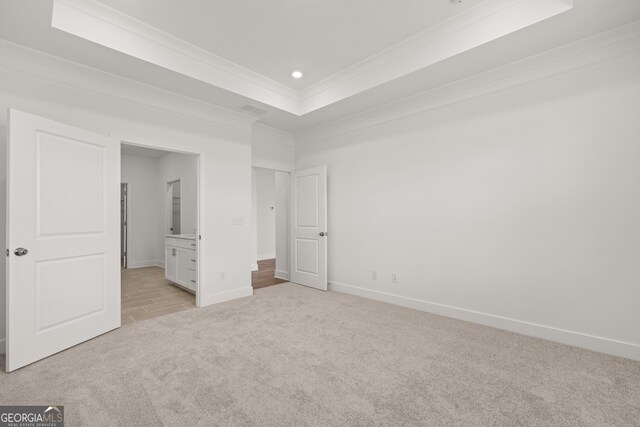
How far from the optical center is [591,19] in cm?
241

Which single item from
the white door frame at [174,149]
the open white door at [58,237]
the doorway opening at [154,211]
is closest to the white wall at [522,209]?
the white door frame at [174,149]

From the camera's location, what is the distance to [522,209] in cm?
304

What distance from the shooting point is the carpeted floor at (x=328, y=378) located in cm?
177

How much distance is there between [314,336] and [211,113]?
3240 mm

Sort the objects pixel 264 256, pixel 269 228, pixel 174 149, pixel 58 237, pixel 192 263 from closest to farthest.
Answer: pixel 58 237 → pixel 174 149 → pixel 192 263 → pixel 264 256 → pixel 269 228

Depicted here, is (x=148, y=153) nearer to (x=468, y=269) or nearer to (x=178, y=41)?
(x=178, y=41)

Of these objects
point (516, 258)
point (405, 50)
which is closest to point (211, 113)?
point (405, 50)

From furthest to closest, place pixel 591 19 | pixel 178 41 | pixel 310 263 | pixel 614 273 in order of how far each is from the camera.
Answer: pixel 310 263, pixel 178 41, pixel 614 273, pixel 591 19

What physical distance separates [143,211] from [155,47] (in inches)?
224

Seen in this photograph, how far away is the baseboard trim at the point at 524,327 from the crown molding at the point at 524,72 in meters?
2.49

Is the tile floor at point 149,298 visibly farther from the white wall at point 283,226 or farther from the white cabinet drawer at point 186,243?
the white wall at point 283,226

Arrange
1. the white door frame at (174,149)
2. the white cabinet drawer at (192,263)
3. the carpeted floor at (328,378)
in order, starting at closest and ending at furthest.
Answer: the carpeted floor at (328,378) < the white door frame at (174,149) < the white cabinet drawer at (192,263)

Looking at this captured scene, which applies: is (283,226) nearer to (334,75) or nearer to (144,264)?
(334,75)

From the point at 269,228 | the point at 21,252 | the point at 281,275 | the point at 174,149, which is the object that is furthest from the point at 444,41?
the point at 269,228
